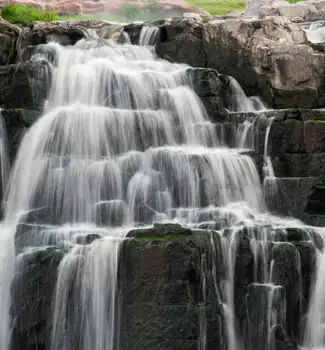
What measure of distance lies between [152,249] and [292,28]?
11175 millimetres

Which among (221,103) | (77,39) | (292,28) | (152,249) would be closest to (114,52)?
(77,39)

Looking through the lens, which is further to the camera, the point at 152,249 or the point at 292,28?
the point at 292,28

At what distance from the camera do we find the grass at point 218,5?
3703 centimetres

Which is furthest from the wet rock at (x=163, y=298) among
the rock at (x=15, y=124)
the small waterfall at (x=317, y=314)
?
the rock at (x=15, y=124)

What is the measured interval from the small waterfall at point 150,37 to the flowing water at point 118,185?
1.86 metres

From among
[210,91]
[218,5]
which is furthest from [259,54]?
[218,5]

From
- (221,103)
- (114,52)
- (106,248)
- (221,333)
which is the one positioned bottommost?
(221,333)

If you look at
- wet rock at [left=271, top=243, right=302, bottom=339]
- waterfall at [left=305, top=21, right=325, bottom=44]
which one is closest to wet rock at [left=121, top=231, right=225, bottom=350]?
wet rock at [left=271, top=243, right=302, bottom=339]

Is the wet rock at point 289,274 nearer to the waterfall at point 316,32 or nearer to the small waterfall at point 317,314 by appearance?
the small waterfall at point 317,314

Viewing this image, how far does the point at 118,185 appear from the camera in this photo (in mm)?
12414

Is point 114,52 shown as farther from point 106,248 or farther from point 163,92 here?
point 106,248

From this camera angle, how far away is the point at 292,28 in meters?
18.6

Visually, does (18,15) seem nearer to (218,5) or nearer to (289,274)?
(289,274)

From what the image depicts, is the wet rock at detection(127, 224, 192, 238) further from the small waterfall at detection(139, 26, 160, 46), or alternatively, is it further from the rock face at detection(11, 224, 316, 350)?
the small waterfall at detection(139, 26, 160, 46)
